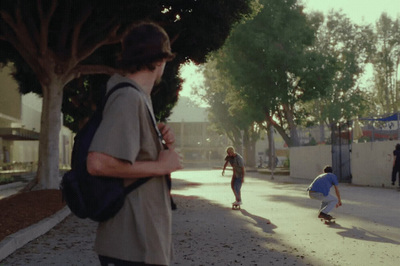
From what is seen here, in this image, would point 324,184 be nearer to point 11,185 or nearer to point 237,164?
point 237,164

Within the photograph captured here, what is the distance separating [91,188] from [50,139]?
1369cm

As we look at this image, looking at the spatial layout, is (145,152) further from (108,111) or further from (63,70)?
(63,70)

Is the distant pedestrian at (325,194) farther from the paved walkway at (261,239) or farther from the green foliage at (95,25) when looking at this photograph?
the green foliage at (95,25)

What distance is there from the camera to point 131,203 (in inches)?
74.7

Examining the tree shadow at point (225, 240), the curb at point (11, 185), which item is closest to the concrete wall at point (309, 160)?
the curb at point (11, 185)

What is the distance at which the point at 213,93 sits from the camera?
55.2 meters

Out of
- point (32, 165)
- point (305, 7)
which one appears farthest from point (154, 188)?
point (32, 165)

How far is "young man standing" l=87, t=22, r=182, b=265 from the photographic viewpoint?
189cm

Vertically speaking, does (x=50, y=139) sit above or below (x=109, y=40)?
below

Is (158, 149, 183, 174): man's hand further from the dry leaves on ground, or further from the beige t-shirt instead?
the dry leaves on ground

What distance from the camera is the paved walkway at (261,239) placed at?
6.32 m

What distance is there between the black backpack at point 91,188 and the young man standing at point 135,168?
0.03 m

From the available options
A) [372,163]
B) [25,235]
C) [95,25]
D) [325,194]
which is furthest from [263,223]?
[372,163]

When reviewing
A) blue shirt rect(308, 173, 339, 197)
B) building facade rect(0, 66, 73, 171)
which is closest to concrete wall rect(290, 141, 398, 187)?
blue shirt rect(308, 173, 339, 197)
